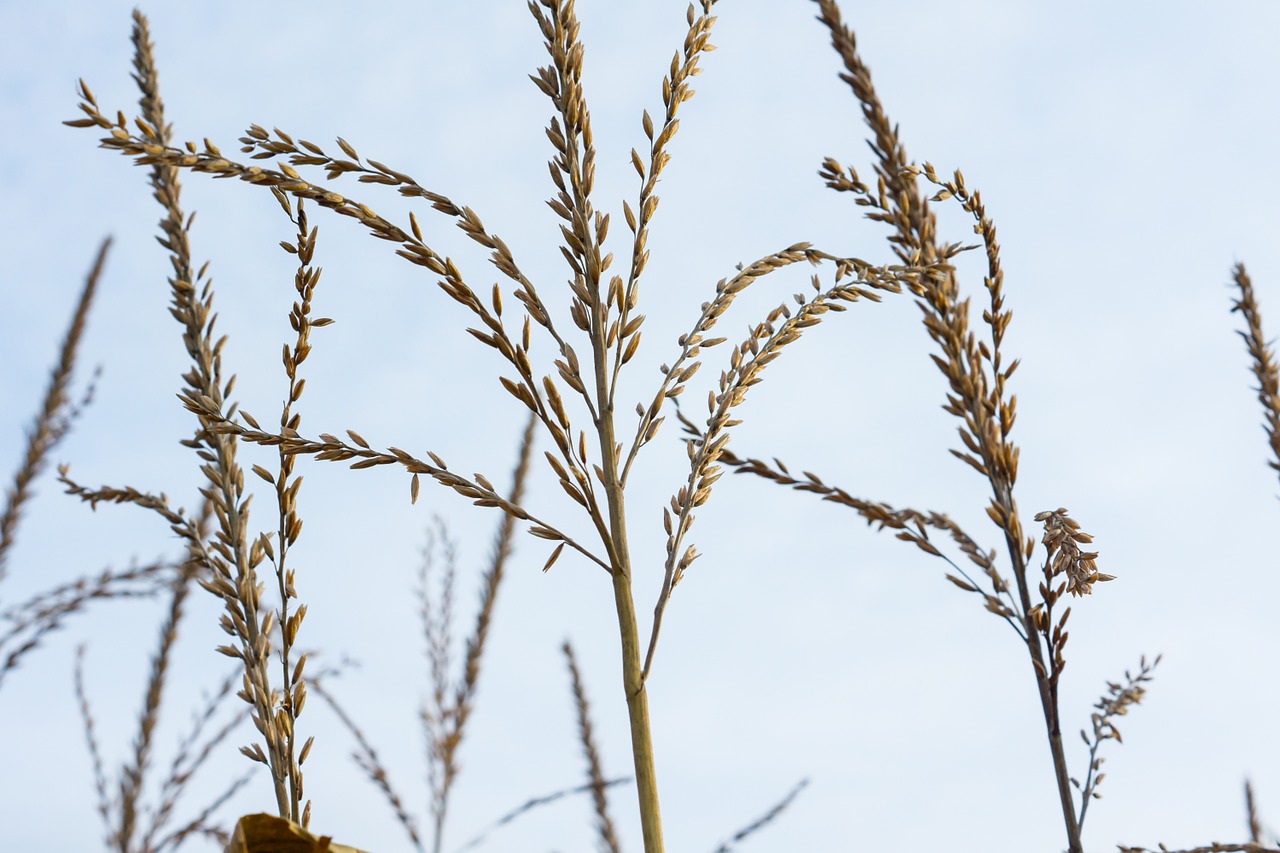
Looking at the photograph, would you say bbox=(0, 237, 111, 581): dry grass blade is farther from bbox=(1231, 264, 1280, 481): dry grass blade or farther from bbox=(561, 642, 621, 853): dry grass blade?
bbox=(1231, 264, 1280, 481): dry grass blade

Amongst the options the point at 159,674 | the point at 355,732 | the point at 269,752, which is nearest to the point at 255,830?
the point at 269,752

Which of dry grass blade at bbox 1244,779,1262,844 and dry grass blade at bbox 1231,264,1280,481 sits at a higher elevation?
dry grass blade at bbox 1231,264,1280,481

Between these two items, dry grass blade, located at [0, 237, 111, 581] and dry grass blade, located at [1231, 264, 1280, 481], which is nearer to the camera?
dry grass blade, located at [1231, 264, 1280, 481]

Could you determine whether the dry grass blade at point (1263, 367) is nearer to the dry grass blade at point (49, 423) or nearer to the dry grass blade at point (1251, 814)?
the dry grass blade at point (1251, 814)

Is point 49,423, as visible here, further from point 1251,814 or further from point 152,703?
point 1251,814

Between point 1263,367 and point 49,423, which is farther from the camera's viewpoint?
point 49,423

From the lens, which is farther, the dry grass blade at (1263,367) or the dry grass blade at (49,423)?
the dry grass blade at (49,423)

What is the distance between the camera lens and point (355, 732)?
4543 millimetres

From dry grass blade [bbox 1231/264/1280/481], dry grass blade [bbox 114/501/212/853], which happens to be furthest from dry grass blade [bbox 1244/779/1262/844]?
dry grass blade [bbox 114/501/212/853]

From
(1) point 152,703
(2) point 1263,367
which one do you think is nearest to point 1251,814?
(2) point 1263,367

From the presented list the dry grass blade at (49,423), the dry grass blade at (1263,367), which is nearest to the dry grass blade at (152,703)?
the dry grass blade at (49,423)

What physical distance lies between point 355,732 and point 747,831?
199 centimetres

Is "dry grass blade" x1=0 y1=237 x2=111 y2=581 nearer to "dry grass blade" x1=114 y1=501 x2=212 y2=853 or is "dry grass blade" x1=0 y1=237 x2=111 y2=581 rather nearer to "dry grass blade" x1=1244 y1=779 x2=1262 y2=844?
"dry grass blade" x1=114 y1=501 x2=212 y2=853

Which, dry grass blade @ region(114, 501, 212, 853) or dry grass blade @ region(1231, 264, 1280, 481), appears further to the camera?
dry grass blade @ region(114, 501, 212, 853)
